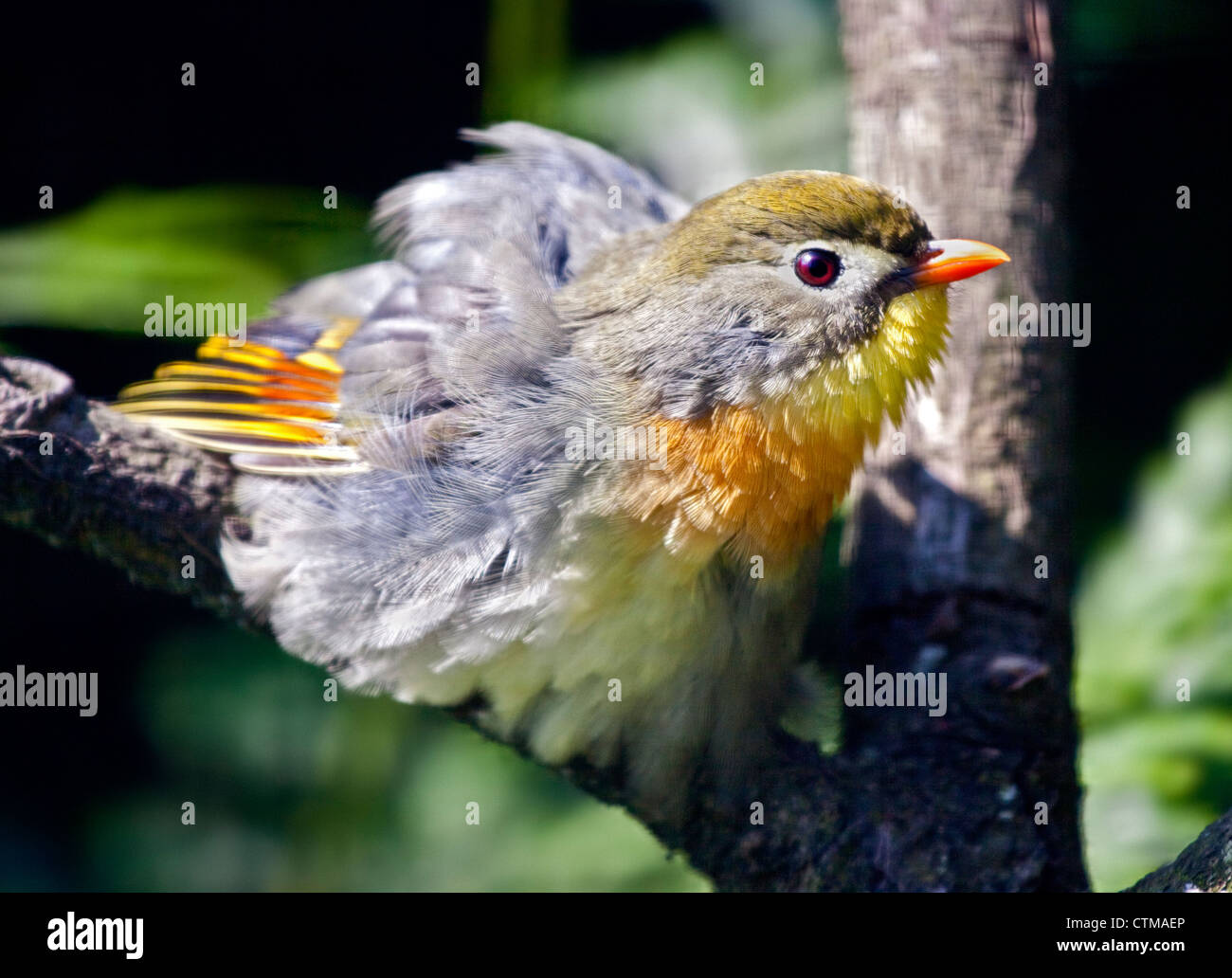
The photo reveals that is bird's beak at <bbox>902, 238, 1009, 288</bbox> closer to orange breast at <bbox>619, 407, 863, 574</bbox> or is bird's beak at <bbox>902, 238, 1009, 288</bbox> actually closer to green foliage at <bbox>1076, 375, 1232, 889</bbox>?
orange breast at <bbox>619, 407, 863, 574</bbox>

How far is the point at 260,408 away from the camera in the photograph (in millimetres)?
2953

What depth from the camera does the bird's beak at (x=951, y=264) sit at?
2709 millimetres

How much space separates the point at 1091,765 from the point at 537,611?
1.76m

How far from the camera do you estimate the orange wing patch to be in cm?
290

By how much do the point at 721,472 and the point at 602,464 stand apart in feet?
0.92
